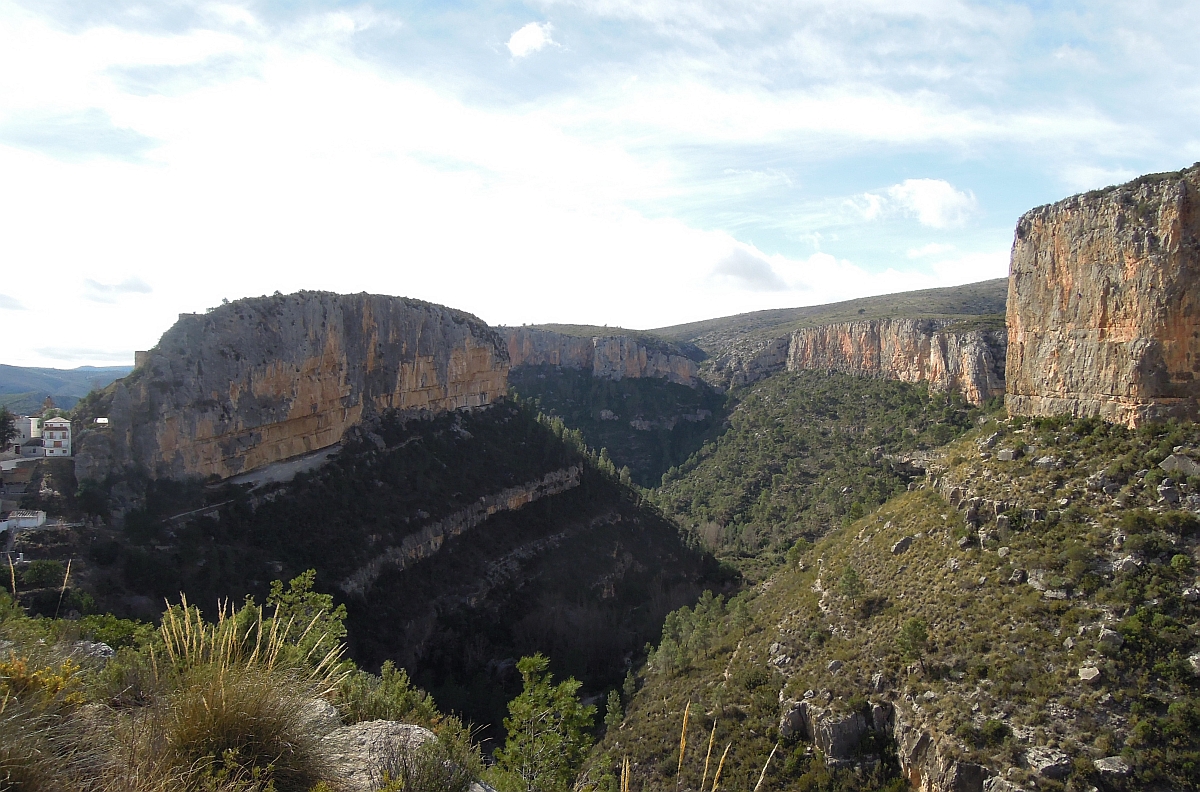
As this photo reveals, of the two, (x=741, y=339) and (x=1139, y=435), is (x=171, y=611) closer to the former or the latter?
(x=1139, y=435)

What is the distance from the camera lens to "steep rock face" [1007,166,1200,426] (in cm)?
2017

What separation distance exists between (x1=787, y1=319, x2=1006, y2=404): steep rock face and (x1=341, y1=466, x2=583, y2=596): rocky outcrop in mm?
35812

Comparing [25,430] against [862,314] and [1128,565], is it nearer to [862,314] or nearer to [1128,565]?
[1128,565]

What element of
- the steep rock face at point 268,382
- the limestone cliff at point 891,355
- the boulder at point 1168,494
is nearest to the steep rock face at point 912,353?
the limestone cliff at point 891,355

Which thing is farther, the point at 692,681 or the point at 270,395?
the point at 270,395

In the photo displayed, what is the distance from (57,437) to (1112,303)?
4611cm

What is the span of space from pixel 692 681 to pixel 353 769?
84.3ft

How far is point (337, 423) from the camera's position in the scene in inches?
1796

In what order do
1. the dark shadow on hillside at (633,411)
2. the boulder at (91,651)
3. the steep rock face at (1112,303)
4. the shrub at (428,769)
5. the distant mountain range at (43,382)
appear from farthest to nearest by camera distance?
the distant mountain range at (43,382) → the dark shadow on hillside at (633,411) → the steep rock face at (1112,303) → the boulder at (91,651) → the shrub at (428,769)

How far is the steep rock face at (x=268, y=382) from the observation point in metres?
33.3

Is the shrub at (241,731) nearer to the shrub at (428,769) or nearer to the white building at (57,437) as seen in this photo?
the shrub at (428,769)

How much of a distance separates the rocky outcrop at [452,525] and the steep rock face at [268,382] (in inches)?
356

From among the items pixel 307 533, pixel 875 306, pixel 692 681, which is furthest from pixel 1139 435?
pixel 875 306

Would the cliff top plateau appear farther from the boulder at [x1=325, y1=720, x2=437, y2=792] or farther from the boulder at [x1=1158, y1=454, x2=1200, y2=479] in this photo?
the boulder at [x1=325, y1=720, x2=437, y2=792]
